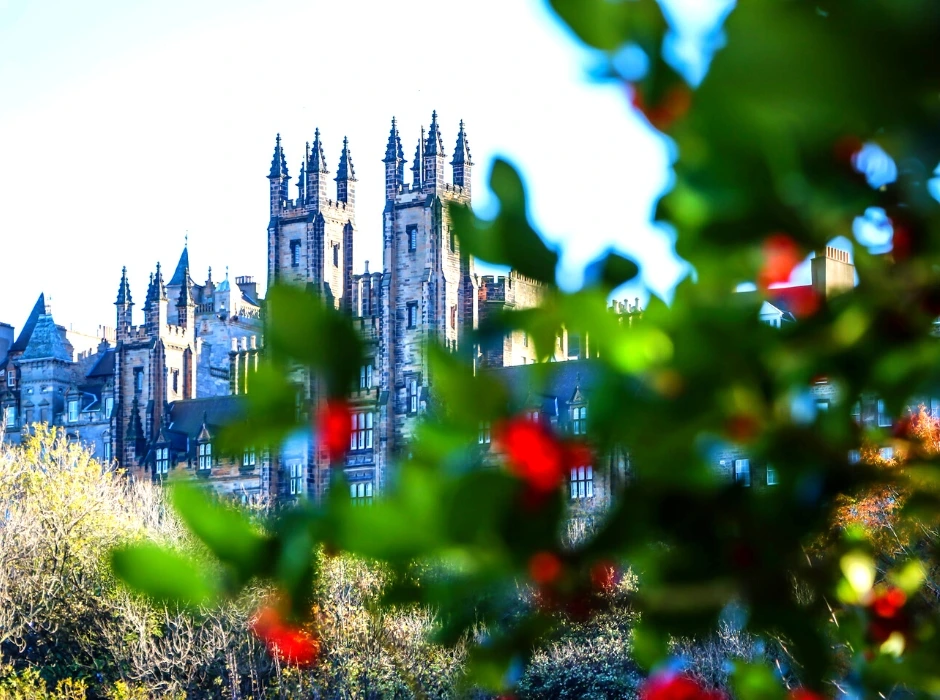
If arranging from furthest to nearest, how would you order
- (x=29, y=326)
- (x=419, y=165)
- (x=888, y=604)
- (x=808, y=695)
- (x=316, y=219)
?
(x=29, y=326), (x=316, y=219), (x=419, y=165), (x=888, y=604), (x=808, y=695)

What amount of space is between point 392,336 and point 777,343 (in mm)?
60189

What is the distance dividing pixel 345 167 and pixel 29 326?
2178cm

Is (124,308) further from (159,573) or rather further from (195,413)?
(159,573)

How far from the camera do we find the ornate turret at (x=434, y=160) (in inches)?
2411

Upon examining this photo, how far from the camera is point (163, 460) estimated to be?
64938 millimetres

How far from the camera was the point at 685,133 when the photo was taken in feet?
4.27

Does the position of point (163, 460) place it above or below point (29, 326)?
below

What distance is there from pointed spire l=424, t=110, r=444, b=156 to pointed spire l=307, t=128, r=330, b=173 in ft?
19.4

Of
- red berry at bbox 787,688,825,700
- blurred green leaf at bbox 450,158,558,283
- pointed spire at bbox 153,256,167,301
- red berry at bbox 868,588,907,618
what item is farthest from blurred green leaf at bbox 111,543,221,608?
pointed spire at bbox 153,256,167,301

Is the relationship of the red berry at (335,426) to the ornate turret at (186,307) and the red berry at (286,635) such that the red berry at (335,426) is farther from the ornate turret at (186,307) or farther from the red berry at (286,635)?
the ornate turret at (186,307)

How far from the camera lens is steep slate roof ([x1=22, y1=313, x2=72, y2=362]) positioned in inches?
2859

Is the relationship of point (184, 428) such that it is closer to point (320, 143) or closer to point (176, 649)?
point (320, 143)

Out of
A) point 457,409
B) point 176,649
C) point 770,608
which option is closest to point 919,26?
point 457,409

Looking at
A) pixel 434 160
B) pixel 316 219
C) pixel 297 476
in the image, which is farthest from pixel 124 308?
pixel 297 476
